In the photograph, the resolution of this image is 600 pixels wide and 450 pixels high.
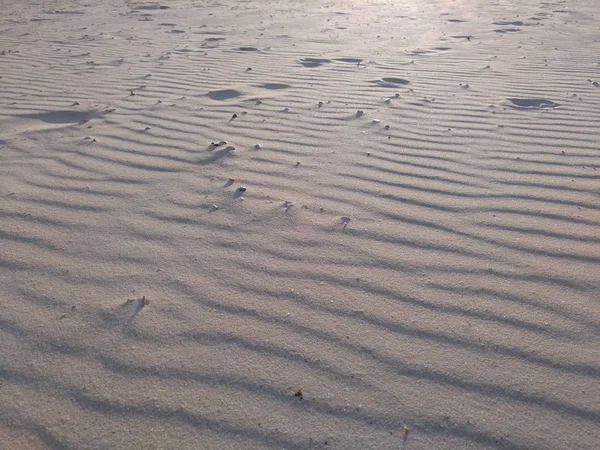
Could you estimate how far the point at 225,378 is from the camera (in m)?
1.85

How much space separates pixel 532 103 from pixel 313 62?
2.35 meters

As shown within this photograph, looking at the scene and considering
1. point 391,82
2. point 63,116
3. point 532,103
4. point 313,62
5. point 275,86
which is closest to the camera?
point 63,116

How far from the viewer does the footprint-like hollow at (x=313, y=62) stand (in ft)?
19.3

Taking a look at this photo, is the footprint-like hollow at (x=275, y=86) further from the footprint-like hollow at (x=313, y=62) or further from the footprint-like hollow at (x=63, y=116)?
the footprint-like hollow at (x=63, y=116)

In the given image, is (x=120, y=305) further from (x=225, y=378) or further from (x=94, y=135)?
(x=94, y=135)

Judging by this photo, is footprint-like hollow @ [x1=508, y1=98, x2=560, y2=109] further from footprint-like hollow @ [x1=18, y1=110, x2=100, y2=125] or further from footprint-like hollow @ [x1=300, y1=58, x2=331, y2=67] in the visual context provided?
footprint-like hollow @ [x1=18, y1=110, x2=100, y2=125]

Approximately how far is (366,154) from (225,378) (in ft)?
6.62

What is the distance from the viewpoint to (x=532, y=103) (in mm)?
4582

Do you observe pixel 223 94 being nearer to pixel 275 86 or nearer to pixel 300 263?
pixel 275 86

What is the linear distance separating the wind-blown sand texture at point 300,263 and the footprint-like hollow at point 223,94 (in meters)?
0.03

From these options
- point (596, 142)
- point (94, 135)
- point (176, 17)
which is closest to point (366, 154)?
point (596, 142)

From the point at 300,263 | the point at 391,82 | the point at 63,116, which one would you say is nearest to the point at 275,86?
the point at 391,82

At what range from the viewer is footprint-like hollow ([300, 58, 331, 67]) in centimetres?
589

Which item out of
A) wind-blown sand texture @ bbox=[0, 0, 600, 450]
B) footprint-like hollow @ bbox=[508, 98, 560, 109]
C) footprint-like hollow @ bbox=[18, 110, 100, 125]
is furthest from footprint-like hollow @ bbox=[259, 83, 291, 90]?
footprint-like hollow @ bbox=[508, 98, 560, 109]
